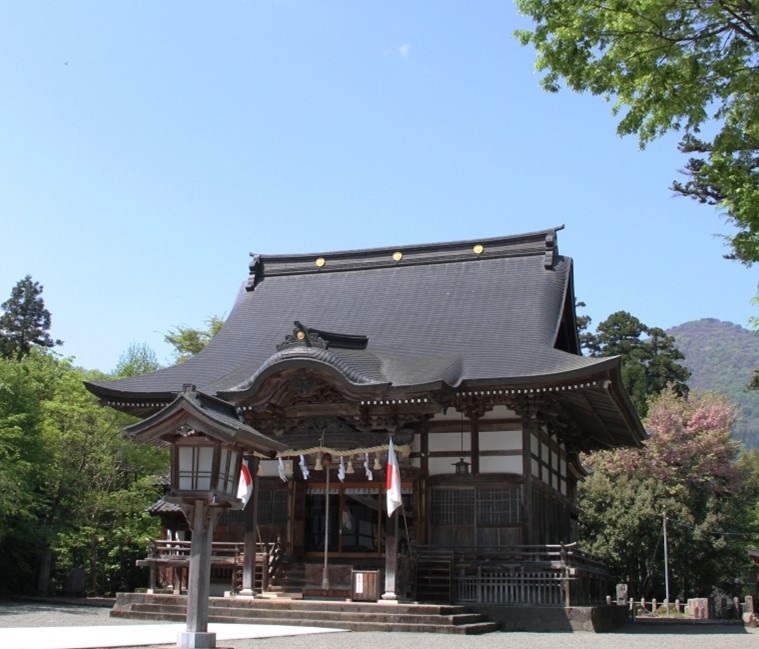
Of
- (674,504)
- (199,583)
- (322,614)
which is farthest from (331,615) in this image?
(674,504)

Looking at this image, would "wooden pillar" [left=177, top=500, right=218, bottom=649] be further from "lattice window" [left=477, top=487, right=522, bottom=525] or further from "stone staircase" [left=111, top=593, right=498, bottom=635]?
"lattice window" [left=477, top=487, right=522, bottom=525]

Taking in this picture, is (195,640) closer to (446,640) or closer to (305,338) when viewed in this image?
(446,640)

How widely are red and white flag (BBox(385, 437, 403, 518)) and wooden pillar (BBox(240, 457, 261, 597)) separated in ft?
9.32

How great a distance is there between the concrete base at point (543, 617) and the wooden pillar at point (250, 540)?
4333mm

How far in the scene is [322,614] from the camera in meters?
14.7

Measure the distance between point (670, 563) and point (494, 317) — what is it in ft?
57.0

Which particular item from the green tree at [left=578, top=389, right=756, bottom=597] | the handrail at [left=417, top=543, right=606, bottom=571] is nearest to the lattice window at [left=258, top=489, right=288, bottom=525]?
the handrail at [left=417, top=543, right=606, bottom=571]

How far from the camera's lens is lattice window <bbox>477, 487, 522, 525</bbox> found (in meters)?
16.9

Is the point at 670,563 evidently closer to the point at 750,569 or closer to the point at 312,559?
the point at 750,569

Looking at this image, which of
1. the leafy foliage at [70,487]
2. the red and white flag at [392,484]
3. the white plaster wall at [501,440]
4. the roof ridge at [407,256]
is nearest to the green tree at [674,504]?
the roof ridge at [407,256]

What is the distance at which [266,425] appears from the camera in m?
17.7

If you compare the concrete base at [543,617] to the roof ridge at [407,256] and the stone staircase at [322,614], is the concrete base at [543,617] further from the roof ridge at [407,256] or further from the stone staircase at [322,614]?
the roof ridge at [407,256]

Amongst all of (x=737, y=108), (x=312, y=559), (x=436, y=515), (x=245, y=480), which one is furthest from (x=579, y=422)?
(x=737, y=108)

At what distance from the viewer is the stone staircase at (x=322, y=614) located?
14.1 m
